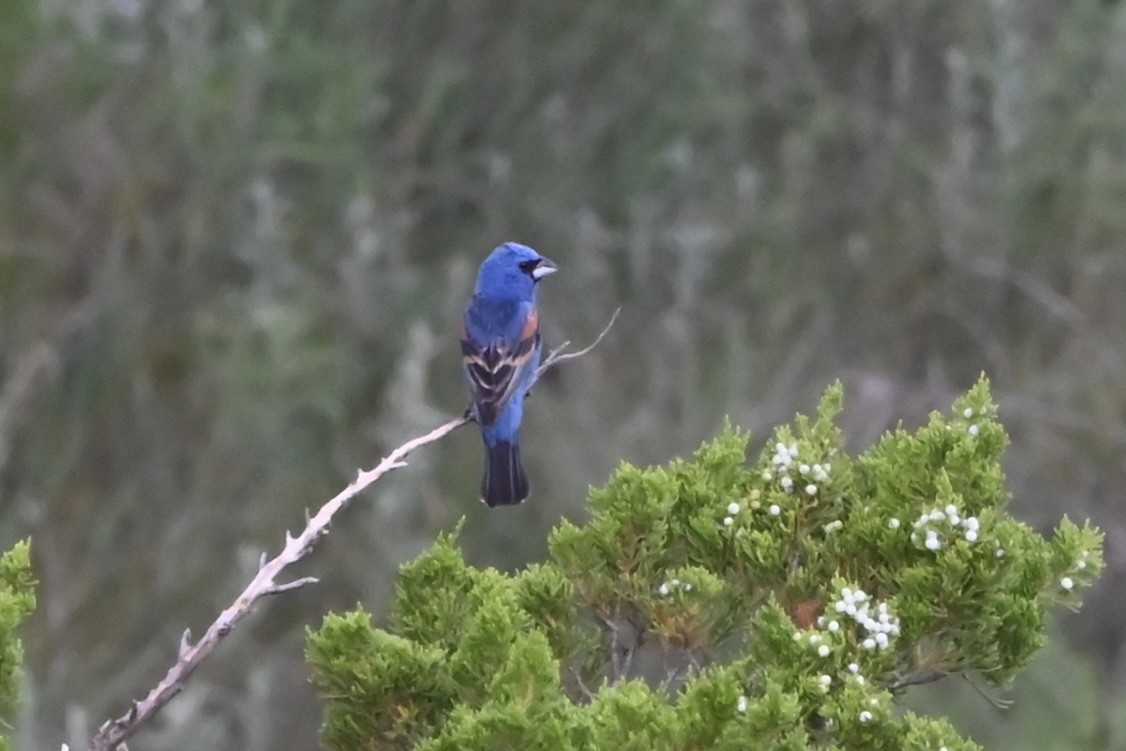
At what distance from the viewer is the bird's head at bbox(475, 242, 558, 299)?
4.98 m

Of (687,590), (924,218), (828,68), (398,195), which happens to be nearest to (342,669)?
(687,590)

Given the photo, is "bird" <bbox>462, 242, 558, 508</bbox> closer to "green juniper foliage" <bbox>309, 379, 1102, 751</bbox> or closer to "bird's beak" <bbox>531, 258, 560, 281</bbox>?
"bird's beak" <bbox>531, 258, 560, 281</bbox>

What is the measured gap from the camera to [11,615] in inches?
86.4

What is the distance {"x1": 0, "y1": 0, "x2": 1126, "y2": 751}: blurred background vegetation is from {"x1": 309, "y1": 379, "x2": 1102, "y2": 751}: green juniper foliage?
340cm

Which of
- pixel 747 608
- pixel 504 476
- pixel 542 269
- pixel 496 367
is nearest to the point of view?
pixel 747 608

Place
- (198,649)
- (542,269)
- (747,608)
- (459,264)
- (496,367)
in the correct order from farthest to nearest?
(459,264), (542,269), (496,367), (747,608), (198,649)

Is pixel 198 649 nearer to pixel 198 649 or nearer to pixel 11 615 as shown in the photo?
pixel 198 649

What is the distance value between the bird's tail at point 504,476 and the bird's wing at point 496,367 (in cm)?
8

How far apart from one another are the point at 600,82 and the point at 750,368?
79.2 inches

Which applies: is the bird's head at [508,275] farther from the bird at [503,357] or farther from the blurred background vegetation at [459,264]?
the blurred background vegetation at [459,264]

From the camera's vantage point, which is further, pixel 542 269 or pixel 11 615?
pixel 542 269

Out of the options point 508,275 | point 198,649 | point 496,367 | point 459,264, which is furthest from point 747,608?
point 459,264

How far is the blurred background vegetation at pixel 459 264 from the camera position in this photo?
7.09 meters

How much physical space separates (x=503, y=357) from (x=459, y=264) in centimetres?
353
